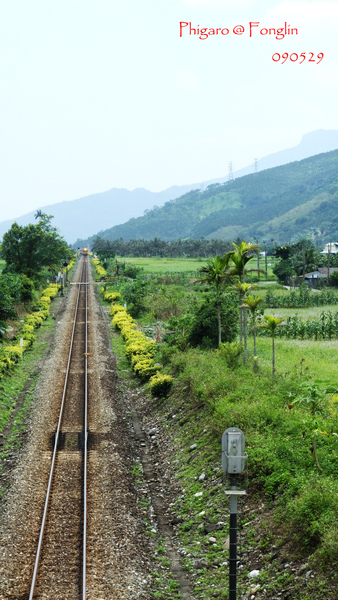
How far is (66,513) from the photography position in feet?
44.7

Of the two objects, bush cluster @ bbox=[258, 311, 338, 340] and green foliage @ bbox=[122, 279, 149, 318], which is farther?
green foliage @ bbox=[122, 279, 149, 318]

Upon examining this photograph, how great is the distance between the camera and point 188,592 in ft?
36.2

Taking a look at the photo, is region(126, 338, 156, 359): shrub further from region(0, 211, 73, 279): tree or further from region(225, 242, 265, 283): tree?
region(0, 211, 73, 279): tree

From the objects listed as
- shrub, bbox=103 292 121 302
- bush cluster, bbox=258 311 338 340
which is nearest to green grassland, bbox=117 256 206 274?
shrub, bbox=103 292 121 302

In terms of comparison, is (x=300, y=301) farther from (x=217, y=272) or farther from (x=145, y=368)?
(x=145, y=368)

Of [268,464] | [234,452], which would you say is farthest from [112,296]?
[234,452]

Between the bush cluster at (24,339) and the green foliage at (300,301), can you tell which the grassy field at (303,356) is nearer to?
the bush cluster at (24,339)

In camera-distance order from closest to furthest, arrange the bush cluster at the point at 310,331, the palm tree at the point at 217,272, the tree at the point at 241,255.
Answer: the tree at the point at 241,255
the palm tree at the point at 217,272
the bush cluster at the point at 310,331

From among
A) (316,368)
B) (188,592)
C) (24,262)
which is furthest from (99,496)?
(24,262)

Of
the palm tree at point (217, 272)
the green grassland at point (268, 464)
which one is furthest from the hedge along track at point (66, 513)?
the palm tree at point (217, 272)

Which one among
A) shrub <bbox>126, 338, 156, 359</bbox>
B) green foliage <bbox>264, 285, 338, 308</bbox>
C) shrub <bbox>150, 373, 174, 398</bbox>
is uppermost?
green foliage <bbox>264, 285, 338, 308</bbox>

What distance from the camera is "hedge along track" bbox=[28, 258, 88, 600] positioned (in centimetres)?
1073

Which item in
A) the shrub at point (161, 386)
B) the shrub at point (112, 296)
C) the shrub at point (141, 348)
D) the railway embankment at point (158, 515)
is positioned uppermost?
the shrub at point (112, 296)

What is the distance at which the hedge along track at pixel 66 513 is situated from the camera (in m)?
10.7
